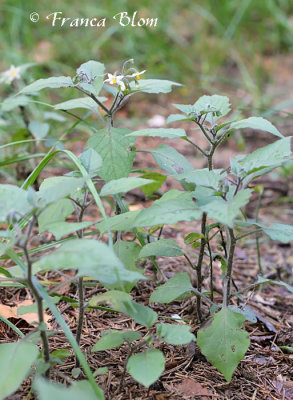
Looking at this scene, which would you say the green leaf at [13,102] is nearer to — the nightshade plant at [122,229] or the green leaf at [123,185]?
the nightshade plant at [122,229]

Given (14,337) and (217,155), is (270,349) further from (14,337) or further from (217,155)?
(217,155)

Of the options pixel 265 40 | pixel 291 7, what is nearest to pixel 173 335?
pixel 265 40

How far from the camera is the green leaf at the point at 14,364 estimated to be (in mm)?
855

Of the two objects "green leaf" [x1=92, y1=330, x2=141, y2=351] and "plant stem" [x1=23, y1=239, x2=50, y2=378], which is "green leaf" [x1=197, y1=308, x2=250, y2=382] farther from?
"plant stem" [x1=23, y1=239, x2=50, y2=378]

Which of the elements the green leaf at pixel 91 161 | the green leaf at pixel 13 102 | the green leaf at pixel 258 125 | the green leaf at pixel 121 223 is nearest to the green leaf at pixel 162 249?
the green leaf at pixel 121 223

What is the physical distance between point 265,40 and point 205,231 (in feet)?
12.3

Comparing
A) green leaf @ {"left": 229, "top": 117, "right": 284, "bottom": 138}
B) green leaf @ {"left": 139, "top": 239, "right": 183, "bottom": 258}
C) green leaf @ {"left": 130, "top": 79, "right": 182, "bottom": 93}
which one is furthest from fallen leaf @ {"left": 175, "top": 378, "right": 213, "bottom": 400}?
green leaf @ {"left": 130, "top": 79, "right": 182, "bottom": 93}

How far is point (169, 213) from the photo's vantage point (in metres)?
1.03

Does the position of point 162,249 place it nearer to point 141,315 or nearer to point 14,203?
point 141,315

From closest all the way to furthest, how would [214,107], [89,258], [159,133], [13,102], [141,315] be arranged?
[89,258], [141,315], [159,133], [214,107], [13,102]

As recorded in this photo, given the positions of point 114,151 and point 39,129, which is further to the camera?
point 39,129

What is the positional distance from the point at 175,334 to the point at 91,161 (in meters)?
0.46

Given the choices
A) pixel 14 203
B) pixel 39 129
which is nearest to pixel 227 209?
pixel 14 203

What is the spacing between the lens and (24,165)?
2.15 metres
